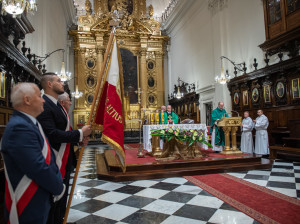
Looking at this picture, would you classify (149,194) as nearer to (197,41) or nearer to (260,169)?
(260,169)

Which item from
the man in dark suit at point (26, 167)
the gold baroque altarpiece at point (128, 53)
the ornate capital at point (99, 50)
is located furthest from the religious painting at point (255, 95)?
the ornate capital at point (99, 50)

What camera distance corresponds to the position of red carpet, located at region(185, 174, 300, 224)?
8.91 ft

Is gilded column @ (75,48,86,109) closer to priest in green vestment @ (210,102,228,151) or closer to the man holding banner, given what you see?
priest in green vestment @ (210,102,228,151)

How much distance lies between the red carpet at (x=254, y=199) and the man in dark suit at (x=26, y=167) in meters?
2.36

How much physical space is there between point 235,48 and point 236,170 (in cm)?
724

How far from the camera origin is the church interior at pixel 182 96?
321 centimetres

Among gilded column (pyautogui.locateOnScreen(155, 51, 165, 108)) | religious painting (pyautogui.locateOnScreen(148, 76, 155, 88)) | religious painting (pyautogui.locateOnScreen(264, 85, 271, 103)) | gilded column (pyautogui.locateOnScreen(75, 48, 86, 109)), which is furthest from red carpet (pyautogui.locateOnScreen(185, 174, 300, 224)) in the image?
religious painting (pyautogui.locateOnScreen(148, 76, 155, 88))

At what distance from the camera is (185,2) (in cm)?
1530

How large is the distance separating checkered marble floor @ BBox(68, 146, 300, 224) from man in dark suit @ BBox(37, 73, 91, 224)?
891mm

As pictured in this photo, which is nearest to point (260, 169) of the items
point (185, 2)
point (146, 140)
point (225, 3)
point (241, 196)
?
point (241, 196)

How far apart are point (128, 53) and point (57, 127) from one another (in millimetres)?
17506

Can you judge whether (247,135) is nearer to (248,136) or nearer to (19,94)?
(248,136)

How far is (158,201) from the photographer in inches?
133

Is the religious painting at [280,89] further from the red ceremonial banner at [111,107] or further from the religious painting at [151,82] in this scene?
the religious painting at [151,82]
